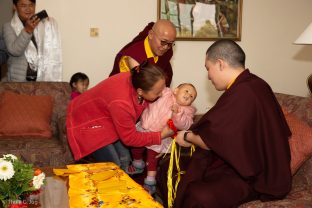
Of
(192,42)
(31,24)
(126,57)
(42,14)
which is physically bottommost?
(126,57)

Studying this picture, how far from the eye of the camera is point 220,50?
7.60 feet

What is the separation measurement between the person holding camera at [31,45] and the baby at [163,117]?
1.49 m

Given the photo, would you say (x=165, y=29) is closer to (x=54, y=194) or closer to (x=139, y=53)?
(x=139, y=53)

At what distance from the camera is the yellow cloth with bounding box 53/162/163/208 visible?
192 cm

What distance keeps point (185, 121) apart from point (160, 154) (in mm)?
328

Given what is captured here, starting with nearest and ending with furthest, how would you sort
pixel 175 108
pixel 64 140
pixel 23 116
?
pixel 175 108 < pixel 64 140 < pixel 23 116

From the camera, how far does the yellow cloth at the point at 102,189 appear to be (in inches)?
75.5

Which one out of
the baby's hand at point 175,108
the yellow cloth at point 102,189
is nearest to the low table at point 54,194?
the yellow cloth at point 102,189

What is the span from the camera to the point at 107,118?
2646 millimetres

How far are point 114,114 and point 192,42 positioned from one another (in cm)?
235

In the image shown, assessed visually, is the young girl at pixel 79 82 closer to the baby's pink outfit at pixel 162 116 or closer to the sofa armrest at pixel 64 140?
the sofa armrest at pixel 64 140

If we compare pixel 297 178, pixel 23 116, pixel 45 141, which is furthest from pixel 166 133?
pixel 23 116

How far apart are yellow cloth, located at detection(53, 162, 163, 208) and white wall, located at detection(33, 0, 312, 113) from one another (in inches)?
79.8

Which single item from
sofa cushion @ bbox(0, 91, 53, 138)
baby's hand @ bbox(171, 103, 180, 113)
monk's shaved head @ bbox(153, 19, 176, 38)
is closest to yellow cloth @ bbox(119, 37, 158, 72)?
monk's shaved head @ bbox(153, 19, 176, 38)
